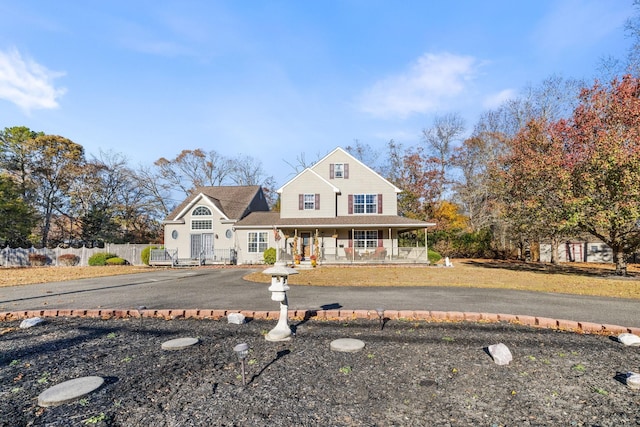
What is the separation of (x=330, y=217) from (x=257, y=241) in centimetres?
549

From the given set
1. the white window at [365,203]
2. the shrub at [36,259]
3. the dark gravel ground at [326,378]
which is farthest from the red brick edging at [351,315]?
the shrub at [36,259]

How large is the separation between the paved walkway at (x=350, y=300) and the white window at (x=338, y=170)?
14.1m

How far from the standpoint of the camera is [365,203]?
23984mm

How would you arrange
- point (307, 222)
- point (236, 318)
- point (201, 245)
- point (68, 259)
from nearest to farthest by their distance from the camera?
point (236, 318), point (307, 222), point (201, 245), point (68, 259)

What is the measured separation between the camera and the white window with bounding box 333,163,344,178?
24.2 meters

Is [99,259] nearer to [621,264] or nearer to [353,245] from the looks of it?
[353,245]

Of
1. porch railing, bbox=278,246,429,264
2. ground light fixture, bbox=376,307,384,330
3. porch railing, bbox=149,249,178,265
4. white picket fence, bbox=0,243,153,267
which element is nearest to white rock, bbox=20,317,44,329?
ground light fixture, bbox=376,307,384,330

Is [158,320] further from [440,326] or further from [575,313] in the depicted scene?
[575,313]

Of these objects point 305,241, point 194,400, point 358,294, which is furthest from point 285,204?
point 194,400

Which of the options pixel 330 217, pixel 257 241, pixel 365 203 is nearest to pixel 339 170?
pixel 365 203

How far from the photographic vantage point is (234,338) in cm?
527

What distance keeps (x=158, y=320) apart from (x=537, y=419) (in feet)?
20.5

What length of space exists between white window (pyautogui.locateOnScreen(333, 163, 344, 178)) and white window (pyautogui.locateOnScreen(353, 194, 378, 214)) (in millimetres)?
1807

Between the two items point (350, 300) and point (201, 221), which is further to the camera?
point (201, 221)
